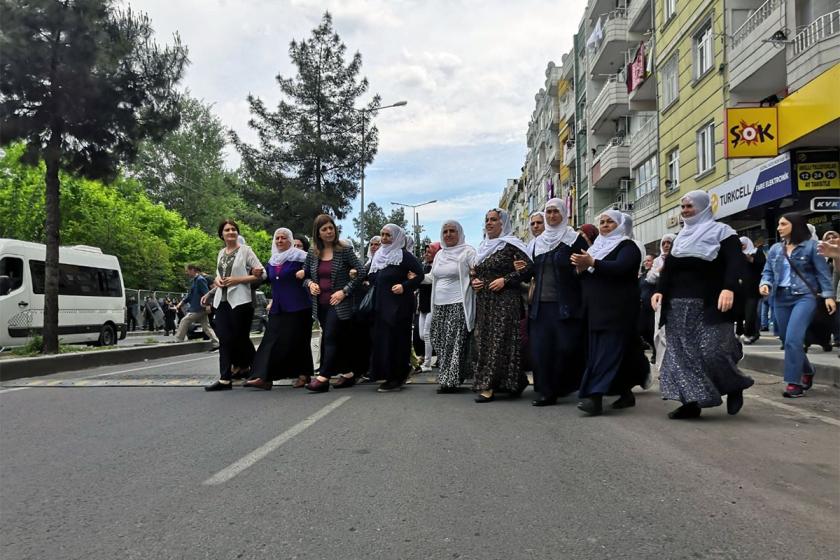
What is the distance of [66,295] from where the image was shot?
16609mm

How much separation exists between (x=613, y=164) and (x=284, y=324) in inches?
957

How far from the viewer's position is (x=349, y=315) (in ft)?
26.3

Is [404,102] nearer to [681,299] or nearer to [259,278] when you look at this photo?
[259,278]

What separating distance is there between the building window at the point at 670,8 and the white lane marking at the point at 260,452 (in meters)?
21.3

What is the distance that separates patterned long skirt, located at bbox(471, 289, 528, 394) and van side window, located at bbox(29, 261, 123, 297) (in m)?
12.1

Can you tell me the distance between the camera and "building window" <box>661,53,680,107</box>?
22891 mm

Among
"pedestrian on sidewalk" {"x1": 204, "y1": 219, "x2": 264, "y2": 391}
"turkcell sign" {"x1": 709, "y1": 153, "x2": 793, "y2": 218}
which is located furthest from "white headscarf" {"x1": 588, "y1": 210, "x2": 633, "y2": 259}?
"turkcell sign" {"x1": 709, "y1": 153, "x2": 793, "y2": 218}

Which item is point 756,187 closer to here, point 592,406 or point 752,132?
point 752,132

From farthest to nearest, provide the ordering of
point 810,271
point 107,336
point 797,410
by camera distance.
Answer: point 107,336 < point 810,271 < point 797,410

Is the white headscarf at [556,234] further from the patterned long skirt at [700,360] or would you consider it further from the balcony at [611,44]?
the balcony at [611,44]

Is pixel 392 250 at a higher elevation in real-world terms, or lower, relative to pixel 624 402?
higher

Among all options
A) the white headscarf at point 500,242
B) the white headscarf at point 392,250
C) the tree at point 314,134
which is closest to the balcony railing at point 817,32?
the white headscarf at point 500,242

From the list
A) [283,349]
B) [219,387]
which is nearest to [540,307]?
[283,349]

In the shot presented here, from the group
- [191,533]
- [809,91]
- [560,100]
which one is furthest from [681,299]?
[560,100]
